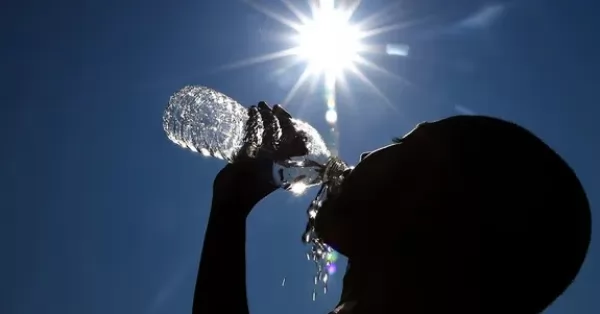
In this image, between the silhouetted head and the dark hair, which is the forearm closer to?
the silhouetted head

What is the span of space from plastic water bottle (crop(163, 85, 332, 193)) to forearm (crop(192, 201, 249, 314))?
38cm

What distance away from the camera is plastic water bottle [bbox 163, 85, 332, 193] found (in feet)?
10.3

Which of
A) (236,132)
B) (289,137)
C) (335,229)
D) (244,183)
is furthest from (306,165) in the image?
(335,229)

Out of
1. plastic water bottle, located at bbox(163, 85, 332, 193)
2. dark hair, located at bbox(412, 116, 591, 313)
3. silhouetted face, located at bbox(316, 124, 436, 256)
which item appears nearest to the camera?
dark hair, located at bbox(412, 116, 591, 313)

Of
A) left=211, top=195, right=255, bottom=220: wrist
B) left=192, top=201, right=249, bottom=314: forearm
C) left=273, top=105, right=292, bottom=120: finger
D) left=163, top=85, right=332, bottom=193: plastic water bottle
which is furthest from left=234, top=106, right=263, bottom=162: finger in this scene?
left=192, top=201, right=249, bottom=314: forearm

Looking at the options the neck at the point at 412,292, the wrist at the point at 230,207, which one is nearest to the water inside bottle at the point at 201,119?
the wrist at the point at 230,207

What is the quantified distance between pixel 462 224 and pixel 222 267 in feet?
3.57

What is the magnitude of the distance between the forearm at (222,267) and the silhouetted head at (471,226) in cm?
59

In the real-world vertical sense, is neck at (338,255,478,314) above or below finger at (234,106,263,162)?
below

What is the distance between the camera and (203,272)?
2.41 m

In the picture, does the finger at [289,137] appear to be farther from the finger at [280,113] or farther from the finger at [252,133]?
the finger at [252,133]

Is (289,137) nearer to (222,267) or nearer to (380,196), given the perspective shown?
(222,267)

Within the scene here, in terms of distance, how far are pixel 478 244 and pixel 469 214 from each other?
4.1 inches

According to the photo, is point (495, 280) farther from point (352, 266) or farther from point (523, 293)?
point (352, 266)
